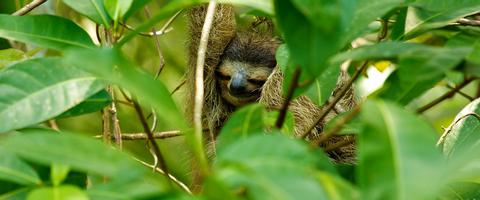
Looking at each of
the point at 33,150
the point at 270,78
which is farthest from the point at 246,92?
the point at 33,150

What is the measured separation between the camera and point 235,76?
3857 millimetres

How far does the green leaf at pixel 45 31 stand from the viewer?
2.01 m

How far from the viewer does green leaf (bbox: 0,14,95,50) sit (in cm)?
201

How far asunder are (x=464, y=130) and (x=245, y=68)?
162cm

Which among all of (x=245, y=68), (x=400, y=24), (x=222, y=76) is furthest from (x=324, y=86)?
(x=222, y=76)

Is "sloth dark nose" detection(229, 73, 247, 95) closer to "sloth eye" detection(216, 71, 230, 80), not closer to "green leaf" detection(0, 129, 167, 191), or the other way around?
"sloth eye" detection(216, 71, 230, 80)

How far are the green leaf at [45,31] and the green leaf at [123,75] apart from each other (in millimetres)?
645

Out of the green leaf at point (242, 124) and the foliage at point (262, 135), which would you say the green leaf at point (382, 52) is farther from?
the green leaf at point (242, 124)

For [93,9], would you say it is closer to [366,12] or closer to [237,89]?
[366,12]

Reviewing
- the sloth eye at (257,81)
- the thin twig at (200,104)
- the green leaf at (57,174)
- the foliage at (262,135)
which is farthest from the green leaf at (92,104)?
the sloth eye at (257,81)

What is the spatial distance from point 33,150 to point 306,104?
2812mm

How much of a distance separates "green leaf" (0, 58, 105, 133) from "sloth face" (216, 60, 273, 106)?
6.76 ft

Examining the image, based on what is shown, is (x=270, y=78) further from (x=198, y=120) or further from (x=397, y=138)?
(x=397, y=138)

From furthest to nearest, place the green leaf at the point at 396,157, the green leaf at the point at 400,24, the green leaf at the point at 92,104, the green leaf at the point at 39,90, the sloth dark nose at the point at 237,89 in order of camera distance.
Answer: the sloth dark nose at the point at 237,89 < the green leaf at the point at 400,24 < the green leaf at the point at 92,104 < the green leaf at the point at 39,90 < the green leaf at the point at 396,157
